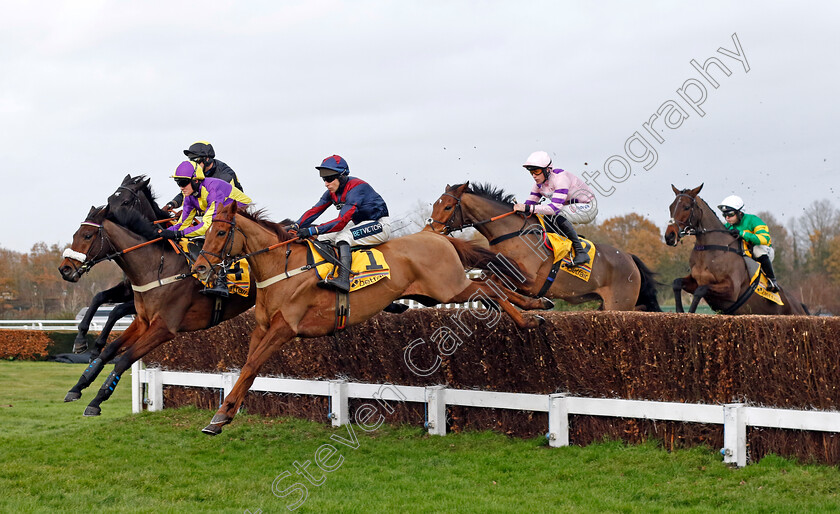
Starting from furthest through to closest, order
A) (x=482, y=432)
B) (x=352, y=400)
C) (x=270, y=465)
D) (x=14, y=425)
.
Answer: (x=14, y=425) < (x=352, y=400) < (x=482, y=432) < (x=270, y=465)

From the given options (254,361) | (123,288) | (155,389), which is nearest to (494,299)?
(254,361)

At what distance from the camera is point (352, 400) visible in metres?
8.12

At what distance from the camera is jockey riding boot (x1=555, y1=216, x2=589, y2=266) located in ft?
27.2

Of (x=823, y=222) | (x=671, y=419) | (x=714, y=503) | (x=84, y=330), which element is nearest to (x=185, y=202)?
(x=84, y=330)

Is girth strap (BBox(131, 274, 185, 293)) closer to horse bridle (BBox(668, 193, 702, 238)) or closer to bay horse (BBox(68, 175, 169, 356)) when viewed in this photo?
bay horse (BBox(68, 175, 169, 356))

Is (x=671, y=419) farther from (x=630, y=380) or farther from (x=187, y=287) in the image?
(x=187, y=287)

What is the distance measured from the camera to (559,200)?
804cm

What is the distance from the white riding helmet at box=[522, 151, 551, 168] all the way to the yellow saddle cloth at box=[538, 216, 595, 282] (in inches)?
20.8

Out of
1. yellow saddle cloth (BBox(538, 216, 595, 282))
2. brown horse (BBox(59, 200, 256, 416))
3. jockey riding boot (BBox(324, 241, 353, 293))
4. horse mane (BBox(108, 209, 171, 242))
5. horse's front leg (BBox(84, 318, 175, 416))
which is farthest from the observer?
yellow saddle cloth (BBox(538, 216, 595, 282))

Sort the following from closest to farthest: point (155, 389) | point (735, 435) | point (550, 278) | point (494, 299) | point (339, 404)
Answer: point (735, 435), point (494, 299), point (339, 404), point (550, 278), point (155, 389)

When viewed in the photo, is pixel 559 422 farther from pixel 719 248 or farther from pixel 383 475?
pixel 719 248

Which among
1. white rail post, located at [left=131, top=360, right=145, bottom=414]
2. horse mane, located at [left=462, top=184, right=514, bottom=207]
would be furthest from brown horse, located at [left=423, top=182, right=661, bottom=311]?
white rail post, located at [left=131, top=360, right=145, bottom=414]

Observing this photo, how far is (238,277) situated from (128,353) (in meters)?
1.12

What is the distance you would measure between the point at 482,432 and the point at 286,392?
230 cm
